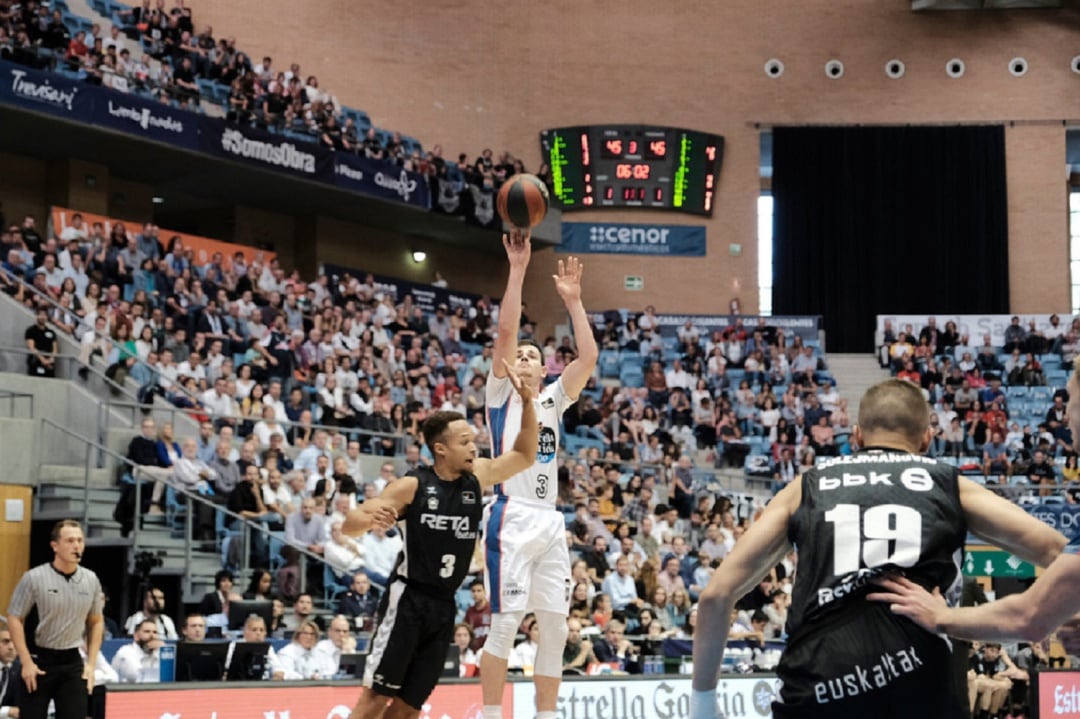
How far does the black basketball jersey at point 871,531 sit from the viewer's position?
448 cm

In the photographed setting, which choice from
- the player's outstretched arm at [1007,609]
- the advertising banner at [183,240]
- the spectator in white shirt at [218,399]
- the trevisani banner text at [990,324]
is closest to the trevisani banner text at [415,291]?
the advertising banner at [183,240]

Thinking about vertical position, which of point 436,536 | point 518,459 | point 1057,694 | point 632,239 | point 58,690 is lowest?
point 1057,694

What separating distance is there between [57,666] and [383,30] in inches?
1045

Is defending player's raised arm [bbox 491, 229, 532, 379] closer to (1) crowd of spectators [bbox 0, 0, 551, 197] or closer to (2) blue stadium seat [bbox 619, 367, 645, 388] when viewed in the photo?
(1) crowd of spectators [bbox 0, 0, 551, 197]

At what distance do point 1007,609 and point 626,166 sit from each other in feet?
103

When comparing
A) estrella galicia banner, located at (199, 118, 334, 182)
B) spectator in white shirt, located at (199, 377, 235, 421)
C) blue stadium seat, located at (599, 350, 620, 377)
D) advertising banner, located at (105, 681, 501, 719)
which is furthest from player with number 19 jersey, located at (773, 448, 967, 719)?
blue stadium seat, located at (599, 350, 620, 377)

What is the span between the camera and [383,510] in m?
7.60

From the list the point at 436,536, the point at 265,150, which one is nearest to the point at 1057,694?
the point at 436,536

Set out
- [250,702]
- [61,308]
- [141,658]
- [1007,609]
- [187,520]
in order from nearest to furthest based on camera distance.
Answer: [1007,609] → [250,702] → [141,658] → [187,520] → [61,308]

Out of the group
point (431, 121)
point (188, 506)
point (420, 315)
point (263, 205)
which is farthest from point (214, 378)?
point (431, 121)

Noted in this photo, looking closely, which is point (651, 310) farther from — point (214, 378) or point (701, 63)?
point (214, 378)

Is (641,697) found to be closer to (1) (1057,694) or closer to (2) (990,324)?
(1) (1057,694)

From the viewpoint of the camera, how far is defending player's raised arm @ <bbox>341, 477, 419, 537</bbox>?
7473 millimetres

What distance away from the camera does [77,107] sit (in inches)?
934
